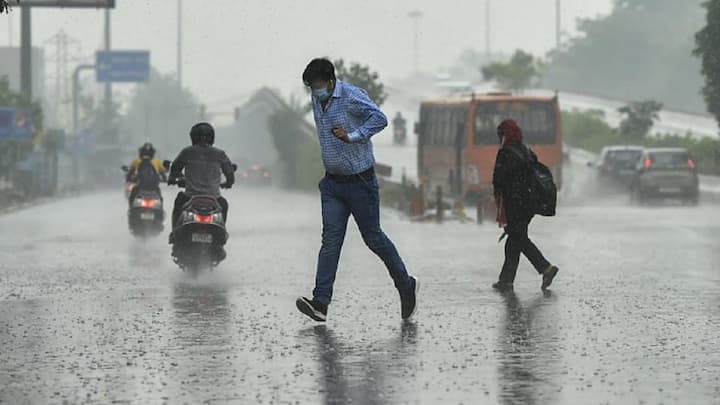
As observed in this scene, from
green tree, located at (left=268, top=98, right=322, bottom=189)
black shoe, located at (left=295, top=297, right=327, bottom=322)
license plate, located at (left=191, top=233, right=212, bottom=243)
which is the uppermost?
black shoe, located at (left=295, top=297, right=327, bottom=322)

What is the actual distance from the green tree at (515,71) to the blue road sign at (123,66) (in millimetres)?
31253

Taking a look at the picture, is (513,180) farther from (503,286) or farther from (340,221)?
(340,221)

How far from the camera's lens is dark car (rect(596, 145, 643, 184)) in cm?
5981

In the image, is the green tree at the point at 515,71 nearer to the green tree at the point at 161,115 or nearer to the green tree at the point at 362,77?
the green tree at the point at 362,77

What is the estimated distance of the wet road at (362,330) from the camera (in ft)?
33.1

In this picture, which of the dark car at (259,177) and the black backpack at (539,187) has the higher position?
the black backpack at (539,187)

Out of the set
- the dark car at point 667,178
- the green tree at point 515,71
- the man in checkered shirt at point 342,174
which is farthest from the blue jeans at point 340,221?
the green tree at point 515,71

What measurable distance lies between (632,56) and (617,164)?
127834mm

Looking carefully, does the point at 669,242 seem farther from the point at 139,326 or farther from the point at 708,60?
the point at 708,60

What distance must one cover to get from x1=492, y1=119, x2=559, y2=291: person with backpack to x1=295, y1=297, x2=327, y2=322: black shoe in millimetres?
3692

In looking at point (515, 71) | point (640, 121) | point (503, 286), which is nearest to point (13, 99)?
point (640, 121)

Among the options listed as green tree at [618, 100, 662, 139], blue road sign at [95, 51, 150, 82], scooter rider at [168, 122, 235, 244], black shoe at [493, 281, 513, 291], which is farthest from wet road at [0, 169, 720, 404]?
blue road sign at [95, 51, 150, 82]

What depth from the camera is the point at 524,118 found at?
48.4m

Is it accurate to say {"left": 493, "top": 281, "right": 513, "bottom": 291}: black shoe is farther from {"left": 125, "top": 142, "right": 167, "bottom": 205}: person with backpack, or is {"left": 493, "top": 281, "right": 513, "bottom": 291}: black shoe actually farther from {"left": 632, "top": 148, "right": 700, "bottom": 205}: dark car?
{"left": 632, "top": 148, "right": 700, "bottom": 205}: dark car
